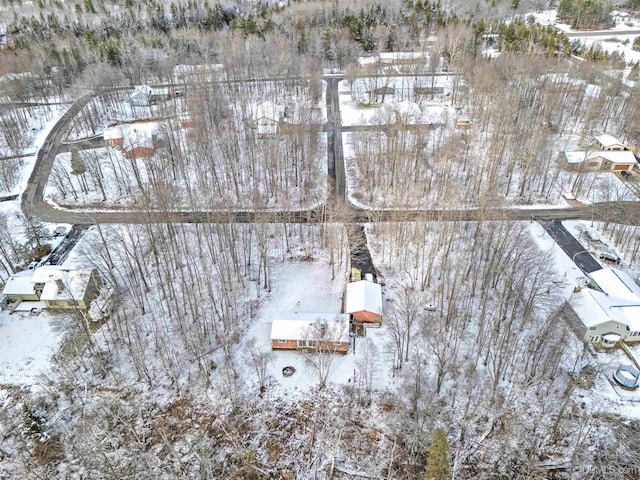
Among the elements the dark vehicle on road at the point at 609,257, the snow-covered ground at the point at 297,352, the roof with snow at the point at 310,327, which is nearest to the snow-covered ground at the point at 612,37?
the dark vehicle on road at the point at 609,257

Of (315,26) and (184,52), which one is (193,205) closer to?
(184,52)

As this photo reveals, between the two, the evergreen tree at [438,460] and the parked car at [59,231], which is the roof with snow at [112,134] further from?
the evergreen tree at [438,460]

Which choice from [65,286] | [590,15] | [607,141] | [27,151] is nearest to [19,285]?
[65,286]

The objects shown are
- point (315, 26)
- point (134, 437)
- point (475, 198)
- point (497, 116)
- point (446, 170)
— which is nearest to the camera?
point (134, 437)

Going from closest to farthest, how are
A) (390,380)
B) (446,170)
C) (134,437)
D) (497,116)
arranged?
(134,437), (390,380), (446,170), (497,116)

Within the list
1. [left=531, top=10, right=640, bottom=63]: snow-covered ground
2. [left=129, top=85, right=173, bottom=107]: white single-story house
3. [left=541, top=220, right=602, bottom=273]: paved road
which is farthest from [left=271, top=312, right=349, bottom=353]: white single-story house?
[left=531, top=10, right=640, bottom=63]: snow-covered ground

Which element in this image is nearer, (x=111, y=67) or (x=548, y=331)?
(x=548, y=331)

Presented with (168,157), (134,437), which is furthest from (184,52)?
(134,437)
